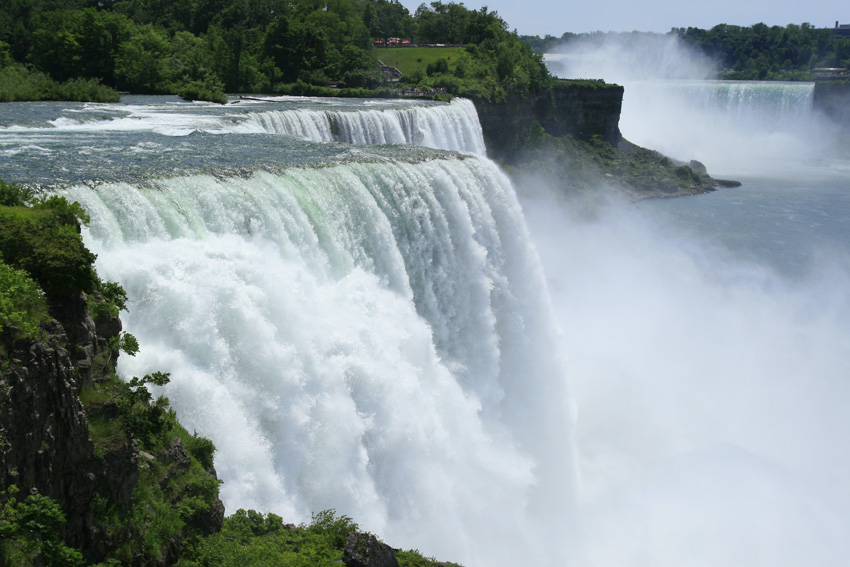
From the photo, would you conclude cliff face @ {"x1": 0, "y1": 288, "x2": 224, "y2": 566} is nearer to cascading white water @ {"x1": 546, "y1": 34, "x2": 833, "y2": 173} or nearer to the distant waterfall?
cascading white water @ {"x1": 546, "y1": 34, "x2": 833, "y2": 173}

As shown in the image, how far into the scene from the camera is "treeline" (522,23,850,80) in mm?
96200

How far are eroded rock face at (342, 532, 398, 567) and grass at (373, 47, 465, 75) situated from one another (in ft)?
145

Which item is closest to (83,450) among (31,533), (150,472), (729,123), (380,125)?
(31,533)

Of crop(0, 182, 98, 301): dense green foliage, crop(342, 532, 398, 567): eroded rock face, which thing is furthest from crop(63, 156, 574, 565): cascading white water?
crop(0, 182, 98, 301): dense green foliage

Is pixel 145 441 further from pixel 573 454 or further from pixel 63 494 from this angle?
pixel 573 454

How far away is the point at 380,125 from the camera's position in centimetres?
2666

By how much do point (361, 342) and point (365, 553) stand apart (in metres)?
4.43

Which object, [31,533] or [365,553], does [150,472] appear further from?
[365,553]

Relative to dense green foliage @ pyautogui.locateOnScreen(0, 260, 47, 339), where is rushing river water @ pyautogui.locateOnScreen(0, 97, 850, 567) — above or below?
below

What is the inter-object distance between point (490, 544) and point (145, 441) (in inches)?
271

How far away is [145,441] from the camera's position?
8242 millimetres

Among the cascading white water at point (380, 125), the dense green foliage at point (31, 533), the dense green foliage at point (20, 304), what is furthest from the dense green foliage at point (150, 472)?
the cascading white water at point (380, 125)

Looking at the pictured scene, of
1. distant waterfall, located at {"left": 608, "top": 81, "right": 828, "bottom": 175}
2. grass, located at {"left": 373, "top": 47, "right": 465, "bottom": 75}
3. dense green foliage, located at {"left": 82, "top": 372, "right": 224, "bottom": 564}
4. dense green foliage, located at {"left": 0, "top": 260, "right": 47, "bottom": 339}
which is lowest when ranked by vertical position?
distant waterfall, located at {"left": 608, "top": 81, "right": 828, "bottom": 175}

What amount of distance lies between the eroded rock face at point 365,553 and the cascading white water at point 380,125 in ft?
55.4
